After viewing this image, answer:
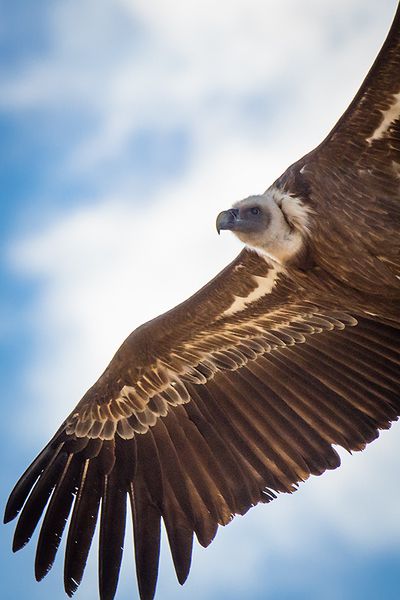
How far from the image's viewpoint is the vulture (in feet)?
31.1

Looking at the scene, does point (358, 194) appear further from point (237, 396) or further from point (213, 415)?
point (213, 415)

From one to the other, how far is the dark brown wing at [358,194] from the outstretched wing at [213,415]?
76 cm

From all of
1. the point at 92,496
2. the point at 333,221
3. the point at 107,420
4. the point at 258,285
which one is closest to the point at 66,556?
the point at 92,496

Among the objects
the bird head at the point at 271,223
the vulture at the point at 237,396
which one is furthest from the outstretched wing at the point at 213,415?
the bird head at the point at 271,223

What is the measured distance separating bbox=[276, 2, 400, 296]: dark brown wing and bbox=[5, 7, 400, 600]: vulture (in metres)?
0.02

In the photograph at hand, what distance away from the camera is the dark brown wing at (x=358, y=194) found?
8836mm

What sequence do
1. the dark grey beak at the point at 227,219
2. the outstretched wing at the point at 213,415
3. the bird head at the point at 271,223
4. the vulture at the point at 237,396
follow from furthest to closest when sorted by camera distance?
the outstretched wing at the point at 213,415, the dark grey beak at the point at 227,219, the vulture at the point at 237,396, the bird head at the point at 271,223

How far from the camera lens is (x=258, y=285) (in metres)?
10.1

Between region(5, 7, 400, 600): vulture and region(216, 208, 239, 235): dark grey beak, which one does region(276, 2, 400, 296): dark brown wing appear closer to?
region(5, 7, 400, 600): vulture

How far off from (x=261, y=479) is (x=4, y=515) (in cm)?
227

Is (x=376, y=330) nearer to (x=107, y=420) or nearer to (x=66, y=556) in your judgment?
(x=107, y=420)

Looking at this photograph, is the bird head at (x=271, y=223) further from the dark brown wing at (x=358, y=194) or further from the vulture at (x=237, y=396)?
the dark brown wing at (x=358, y=194)

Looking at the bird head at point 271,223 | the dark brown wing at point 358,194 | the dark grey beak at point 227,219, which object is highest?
the dark grey beak at point 227,219

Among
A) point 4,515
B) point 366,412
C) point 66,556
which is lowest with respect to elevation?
point 366,412
